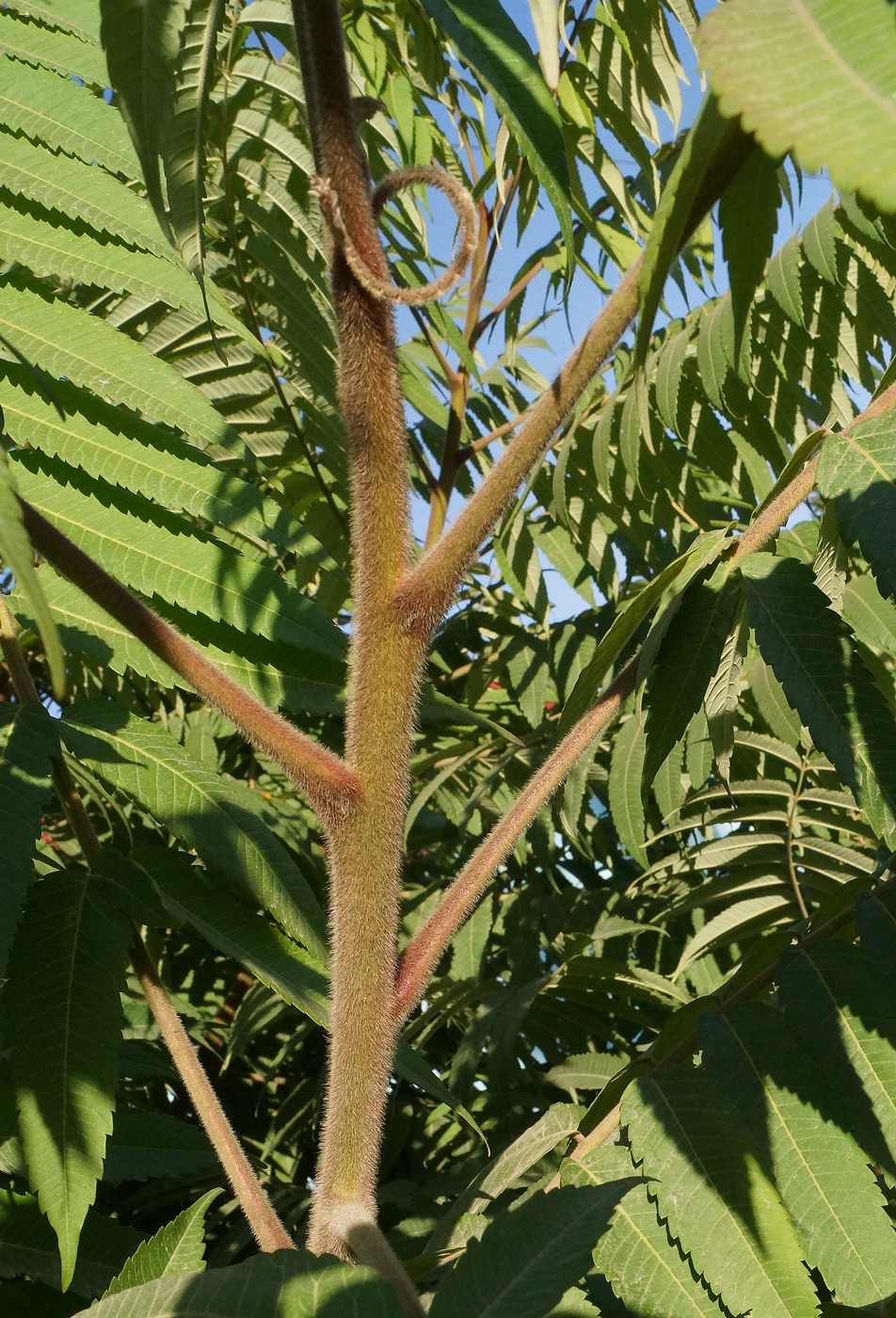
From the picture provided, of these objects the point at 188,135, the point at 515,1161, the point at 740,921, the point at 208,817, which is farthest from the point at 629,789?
the point at 188,135

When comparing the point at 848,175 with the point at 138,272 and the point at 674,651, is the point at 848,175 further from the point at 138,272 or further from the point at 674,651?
the point at 138,272

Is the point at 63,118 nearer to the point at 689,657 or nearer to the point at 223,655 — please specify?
the point at 223,655

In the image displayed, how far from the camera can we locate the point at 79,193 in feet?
2.95

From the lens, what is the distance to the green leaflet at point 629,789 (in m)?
1.41

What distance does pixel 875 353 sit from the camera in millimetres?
1474

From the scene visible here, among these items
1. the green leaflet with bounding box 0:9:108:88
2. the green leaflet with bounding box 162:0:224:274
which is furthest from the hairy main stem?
the green leaflet with bounding box 0:9:108:88

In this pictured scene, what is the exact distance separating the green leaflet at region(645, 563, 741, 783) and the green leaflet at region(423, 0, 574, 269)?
32 cm

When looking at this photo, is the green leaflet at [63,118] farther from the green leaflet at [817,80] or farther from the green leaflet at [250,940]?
the green leaflet at [817,80]

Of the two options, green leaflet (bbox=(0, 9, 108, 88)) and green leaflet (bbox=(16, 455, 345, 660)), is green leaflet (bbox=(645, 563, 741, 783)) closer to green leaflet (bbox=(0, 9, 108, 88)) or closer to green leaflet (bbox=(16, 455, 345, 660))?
green leaflet (bbox=(16, 455, 345, 660))

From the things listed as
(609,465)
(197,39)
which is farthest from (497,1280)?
(609,465)

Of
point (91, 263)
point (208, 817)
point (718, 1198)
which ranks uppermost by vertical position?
point (91, 263)

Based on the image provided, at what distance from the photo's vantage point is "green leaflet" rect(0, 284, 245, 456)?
859 millimetres

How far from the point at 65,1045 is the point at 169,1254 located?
145mm

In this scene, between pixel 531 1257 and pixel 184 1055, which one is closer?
pixel 531 1257
